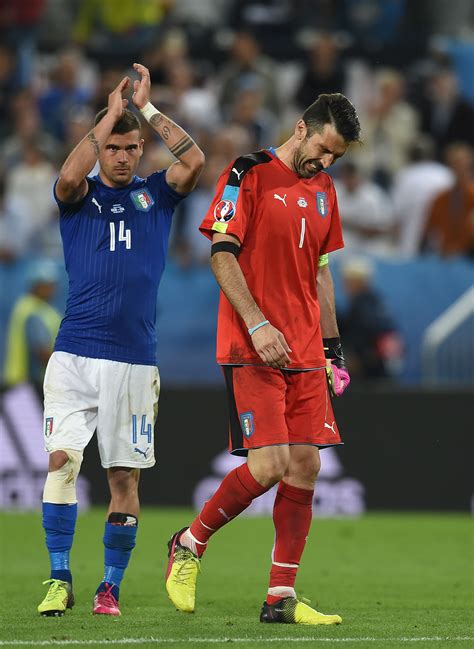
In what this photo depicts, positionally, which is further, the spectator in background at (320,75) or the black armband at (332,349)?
the spectator in background at (320,75)

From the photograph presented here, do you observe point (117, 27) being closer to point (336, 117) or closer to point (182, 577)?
point (336, 117)

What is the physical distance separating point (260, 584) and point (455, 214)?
7.24 metres

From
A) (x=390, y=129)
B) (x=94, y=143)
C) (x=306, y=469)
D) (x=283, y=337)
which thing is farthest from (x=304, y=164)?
(x=390, y=129)

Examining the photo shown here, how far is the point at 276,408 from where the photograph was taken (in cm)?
720

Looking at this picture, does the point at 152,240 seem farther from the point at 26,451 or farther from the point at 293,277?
the point at 26,451

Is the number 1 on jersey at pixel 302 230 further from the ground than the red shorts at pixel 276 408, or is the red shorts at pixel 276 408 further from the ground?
the number 1 on jersey at pixel 302 230

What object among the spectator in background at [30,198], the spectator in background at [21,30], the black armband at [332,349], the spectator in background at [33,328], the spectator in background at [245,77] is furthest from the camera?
the spectator in background at [21,30]

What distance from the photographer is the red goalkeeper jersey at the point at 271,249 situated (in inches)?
286

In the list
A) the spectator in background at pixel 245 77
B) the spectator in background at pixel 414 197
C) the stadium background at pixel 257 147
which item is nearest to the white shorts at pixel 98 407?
the stadium background at pixel 257 147

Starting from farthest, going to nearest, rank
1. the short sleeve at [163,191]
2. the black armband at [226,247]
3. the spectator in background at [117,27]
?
the spectator in background at [117,27]
the short sleeve at [163,191]
the black armband at [226,247]

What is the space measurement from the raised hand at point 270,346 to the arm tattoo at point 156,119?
133 centimetres

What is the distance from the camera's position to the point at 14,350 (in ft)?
47.2

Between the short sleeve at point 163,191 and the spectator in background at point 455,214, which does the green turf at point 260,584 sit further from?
the spectator in background at point 455,214

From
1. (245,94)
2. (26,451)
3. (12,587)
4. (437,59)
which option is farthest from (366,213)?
(12,587)
